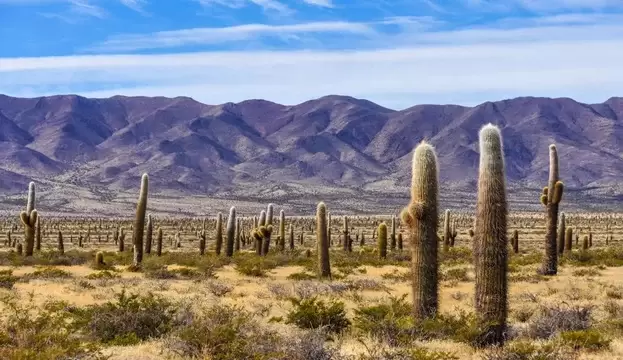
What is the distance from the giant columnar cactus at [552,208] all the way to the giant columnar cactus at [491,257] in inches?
466

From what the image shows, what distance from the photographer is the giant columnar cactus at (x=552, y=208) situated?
22.9m

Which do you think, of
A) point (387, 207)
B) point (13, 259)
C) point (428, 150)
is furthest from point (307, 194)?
point (428, 150)

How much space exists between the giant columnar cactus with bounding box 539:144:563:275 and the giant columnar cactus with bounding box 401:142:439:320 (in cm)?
1134

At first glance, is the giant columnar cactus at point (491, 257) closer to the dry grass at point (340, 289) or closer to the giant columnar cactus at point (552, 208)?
the dry grass at point (340, 289)

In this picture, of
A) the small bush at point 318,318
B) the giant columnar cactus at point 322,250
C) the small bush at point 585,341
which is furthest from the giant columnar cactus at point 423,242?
the giant columnar cactus at point 322,250

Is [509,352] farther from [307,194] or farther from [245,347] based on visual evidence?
[307,194]

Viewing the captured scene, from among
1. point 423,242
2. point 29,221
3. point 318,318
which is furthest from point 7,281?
point 423,242

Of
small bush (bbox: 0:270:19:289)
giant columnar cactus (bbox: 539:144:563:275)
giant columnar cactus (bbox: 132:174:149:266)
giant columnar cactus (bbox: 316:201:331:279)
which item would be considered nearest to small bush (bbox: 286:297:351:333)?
small bush (bbox: 0:270:19:289)

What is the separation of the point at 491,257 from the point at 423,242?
4.16 ft

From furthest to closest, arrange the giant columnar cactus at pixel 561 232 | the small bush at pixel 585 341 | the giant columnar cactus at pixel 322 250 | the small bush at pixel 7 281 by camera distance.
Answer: the giant columnar cactus at pixel 561 232, the giant columnar cactus at pixel 322 250, the small bush at pixel 7 281, the small bush at pixel 585 341

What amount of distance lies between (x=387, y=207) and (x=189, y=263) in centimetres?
11275

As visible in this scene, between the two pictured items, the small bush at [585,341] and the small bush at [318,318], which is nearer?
the small bush at [585,341]

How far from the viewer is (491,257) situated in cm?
1150

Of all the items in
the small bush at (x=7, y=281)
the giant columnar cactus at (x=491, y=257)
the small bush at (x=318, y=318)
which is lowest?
the small bush at (x=7, y=281)
